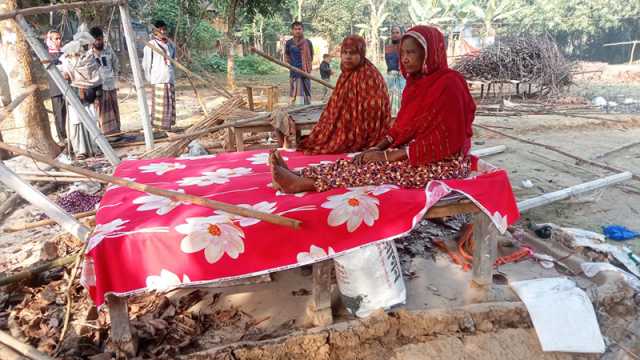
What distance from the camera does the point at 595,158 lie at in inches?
233

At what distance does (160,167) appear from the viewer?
312cm

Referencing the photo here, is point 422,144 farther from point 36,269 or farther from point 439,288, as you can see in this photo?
point 36,269

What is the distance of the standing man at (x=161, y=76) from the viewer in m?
6.64

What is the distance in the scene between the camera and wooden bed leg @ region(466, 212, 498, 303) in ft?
8.30

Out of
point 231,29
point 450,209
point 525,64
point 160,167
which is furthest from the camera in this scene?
point 525,64

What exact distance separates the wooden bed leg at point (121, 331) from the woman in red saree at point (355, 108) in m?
1.84

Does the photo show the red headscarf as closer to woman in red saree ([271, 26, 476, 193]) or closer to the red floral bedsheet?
woman in red saree ([271, 26, 476, 193])

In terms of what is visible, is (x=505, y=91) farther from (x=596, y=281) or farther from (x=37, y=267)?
(x=37, y=267)

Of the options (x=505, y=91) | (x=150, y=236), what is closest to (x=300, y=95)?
(x=150, y=236)

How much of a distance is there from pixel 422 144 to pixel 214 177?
4.39ft

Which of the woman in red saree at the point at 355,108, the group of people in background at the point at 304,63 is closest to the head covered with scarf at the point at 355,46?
the woman in red saree at the point at 355,108

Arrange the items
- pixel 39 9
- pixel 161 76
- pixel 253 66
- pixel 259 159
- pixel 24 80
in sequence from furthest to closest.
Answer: pixel 253 66, pixel 161 76, pixel 24 80, pixel 259 159, pixel 39 9

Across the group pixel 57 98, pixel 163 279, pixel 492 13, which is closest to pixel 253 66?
pixel 492 13

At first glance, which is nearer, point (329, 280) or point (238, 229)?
point (238, 229)
